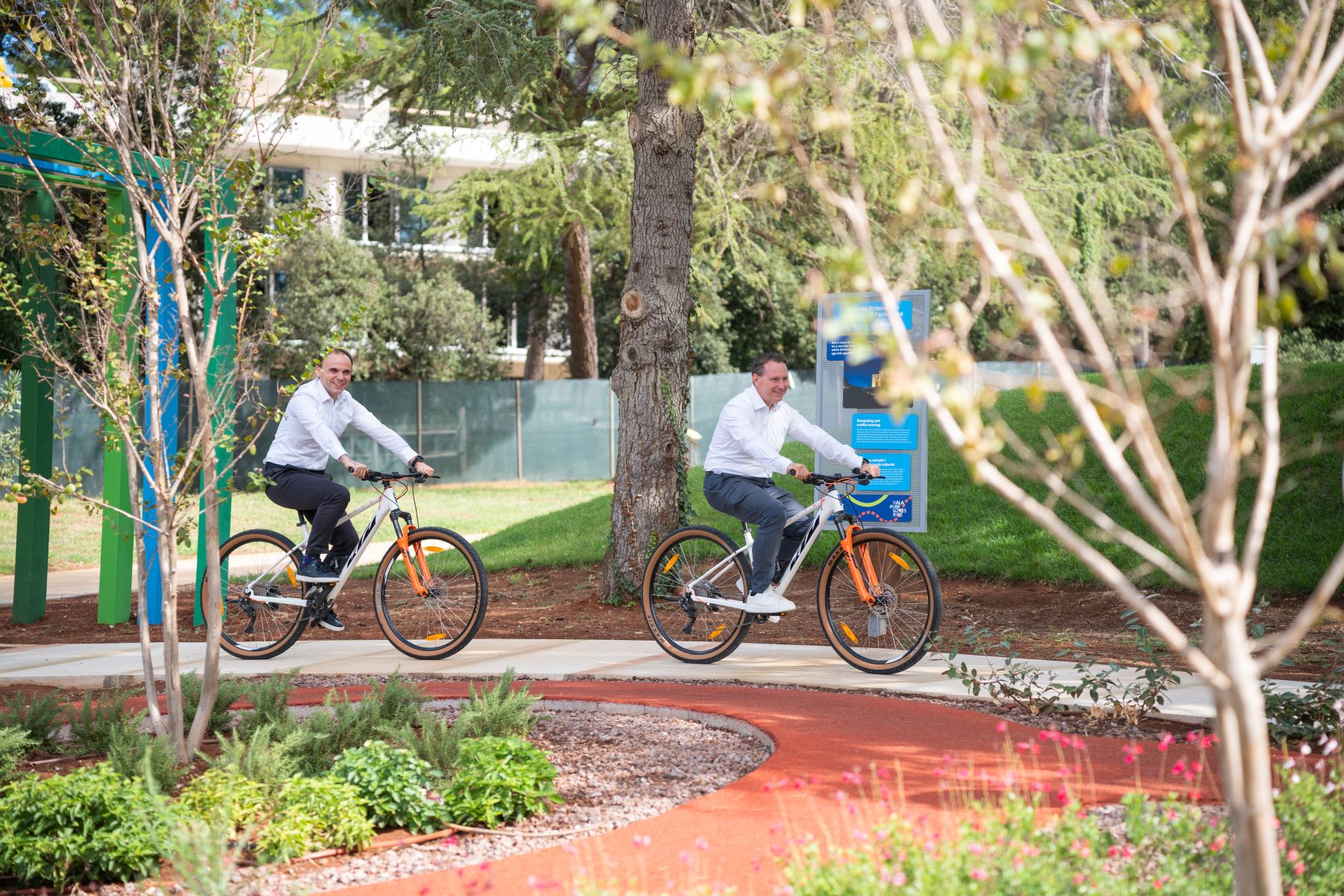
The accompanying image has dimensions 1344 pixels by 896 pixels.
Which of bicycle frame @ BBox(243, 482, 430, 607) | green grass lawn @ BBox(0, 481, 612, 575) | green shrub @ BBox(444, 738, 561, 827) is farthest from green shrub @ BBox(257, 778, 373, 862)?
green grass lawn @ BBox(0, 481, 612, 575)

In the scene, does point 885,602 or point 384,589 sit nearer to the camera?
point 885,602

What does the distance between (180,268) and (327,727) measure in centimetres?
186

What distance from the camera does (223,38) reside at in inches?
213

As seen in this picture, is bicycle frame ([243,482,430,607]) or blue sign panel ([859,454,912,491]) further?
blue sign panel ([859,454,912,491])

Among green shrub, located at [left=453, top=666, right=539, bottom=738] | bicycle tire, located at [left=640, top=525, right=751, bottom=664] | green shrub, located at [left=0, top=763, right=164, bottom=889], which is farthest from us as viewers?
bicycle tire, located at [left=640, top=525, right=751, bottom=664]

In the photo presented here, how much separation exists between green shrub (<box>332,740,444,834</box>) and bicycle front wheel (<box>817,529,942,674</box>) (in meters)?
3.36

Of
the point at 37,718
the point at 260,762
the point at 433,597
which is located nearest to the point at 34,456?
the point at 433,597

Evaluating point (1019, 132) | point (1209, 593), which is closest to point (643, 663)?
point (1209, 593)

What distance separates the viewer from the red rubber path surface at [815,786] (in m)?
3.61

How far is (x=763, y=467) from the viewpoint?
7.82 meters

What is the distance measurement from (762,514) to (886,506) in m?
1.49

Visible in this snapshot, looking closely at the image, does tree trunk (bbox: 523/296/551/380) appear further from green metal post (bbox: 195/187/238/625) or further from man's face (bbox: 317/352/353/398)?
man's face (bbox: 317/352/353/398)

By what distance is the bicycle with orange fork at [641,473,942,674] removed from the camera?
7234mm

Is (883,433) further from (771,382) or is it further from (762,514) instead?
(762,514)
